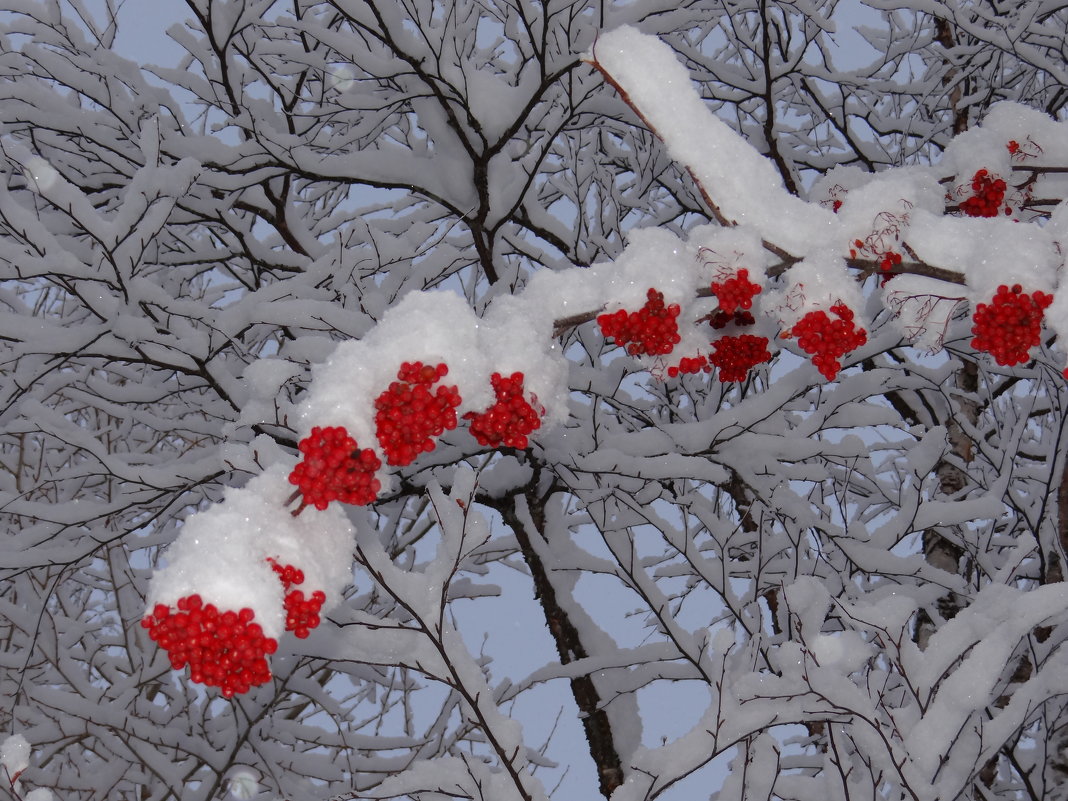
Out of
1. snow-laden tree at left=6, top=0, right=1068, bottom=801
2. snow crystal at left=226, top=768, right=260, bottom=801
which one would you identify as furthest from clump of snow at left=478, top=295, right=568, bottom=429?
snow crystal at left=226, top=768, right=260, bottom=801

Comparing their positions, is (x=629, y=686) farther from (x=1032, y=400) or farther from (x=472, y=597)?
(x=1032, y=400)

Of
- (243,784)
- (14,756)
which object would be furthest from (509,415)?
(243,784)

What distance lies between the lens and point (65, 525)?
4.02 meters

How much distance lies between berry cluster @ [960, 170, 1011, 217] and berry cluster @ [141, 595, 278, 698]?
2.21m

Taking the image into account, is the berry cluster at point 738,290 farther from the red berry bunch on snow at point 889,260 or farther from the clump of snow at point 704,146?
the red berry bunch on snow at point 889,260

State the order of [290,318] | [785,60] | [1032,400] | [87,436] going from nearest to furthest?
[290,318], [87,436], [1032,400], [785,60]

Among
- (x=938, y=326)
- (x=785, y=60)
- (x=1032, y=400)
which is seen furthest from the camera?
(x=785, y=60)

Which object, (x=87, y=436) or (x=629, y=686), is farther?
(x=629, y=686)

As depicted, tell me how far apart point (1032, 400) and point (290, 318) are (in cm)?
382

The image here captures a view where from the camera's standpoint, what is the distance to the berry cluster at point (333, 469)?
170 centimetres

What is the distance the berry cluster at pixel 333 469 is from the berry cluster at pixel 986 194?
Answer: 6.29 ft

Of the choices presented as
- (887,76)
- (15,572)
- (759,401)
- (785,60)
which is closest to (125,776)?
(15,572)

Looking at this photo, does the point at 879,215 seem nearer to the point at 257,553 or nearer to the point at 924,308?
the point at 924,308

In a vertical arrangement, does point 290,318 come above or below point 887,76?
below
